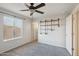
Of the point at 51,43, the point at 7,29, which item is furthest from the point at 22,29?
the point at 51,43

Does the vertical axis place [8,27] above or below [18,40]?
above

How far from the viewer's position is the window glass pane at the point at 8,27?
1.35 m

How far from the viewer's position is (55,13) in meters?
1.41

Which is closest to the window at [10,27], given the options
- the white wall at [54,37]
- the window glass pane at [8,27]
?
the window glass pane at [8,27]

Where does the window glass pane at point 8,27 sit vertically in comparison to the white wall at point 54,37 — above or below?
above

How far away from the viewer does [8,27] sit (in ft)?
4.53

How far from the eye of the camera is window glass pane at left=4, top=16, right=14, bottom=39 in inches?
53.2

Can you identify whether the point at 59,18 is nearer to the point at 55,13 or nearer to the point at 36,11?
the point at 55,13

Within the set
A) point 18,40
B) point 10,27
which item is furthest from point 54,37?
point 10,27

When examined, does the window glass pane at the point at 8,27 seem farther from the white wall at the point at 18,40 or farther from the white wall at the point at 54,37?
the white wall at the point at 54,37

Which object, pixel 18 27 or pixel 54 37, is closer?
pixel 18 27

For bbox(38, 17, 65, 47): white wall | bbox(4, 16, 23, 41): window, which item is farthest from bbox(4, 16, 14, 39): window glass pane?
bbox(38, 17, 65, 47): white wall

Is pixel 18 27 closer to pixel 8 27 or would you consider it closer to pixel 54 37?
pixel 8 27

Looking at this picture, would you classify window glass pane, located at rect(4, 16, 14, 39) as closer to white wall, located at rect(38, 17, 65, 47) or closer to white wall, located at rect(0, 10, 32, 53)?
white wall, located at rect(0, 10, 32, 53)
